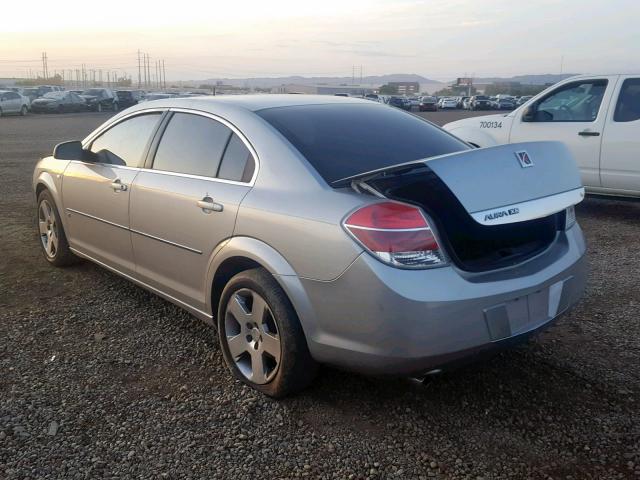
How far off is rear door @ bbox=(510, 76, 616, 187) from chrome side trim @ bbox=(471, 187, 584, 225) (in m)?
5.07

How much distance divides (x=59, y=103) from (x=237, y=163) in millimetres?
43619

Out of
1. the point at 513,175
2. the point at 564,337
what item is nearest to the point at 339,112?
the point at 513,175

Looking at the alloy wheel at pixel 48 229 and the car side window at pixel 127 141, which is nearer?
the car side window at pixel 127 141

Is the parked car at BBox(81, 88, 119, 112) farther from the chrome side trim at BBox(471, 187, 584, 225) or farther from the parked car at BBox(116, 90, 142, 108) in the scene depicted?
the chrome side trim at BBox(471, 187, 584, 225)

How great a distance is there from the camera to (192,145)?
13.5ft

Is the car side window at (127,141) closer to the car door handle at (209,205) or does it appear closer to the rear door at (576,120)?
the car door handle at (209,205)

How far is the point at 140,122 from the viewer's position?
15.6 ft

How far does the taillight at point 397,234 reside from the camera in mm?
2887

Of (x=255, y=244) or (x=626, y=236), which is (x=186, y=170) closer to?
(x=255, y=244)

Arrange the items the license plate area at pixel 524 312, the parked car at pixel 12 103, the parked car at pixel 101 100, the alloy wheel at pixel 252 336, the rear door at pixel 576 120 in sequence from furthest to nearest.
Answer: the parked car at pixel 101 100
the parked car at pixel 12 103
the rear door at pixel 576 120
the alloy wheel at pixel 252 336
the license plate area at pixel 524 312

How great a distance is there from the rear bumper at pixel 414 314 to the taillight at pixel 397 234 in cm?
5

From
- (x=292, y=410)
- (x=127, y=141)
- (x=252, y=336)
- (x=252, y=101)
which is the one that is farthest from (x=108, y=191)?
(x=292, y=410)

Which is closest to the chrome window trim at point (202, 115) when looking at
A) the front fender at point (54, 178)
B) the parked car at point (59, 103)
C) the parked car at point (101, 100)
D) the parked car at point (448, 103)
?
the front fender at point (54, 178)

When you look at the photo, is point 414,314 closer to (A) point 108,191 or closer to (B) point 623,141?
(A) point 108,191
